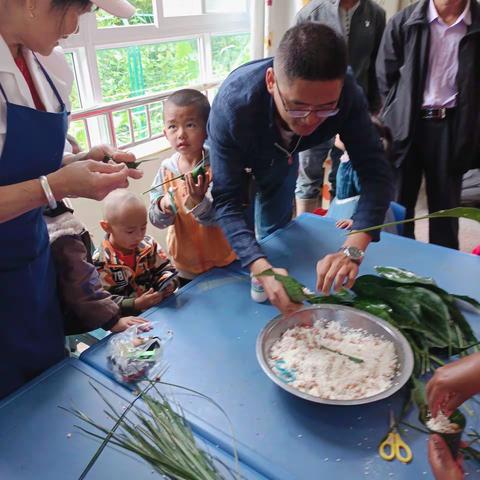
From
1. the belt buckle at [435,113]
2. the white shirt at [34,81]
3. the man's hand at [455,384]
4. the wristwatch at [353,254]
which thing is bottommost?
the wristwatch at [353,254]

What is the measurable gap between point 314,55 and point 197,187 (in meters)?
0.57

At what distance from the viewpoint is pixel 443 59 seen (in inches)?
90.0

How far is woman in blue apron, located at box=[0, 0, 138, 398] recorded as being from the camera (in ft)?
2.92

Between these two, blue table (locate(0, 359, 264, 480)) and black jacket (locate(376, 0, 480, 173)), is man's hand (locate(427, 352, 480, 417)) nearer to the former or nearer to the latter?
blue table (locate(0, 359, 264, 480))

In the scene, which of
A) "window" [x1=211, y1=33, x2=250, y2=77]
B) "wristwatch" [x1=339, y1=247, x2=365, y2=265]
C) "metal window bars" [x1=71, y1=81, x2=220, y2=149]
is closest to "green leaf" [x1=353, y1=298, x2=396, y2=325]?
"wristwatch" [x1=339, y1=247, x2=365, y2=265]

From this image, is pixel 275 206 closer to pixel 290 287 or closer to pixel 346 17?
pixel 290 287

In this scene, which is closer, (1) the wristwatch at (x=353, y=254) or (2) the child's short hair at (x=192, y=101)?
(1) the wristwatch at (x=353, y=254)

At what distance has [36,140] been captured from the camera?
98 centimetres

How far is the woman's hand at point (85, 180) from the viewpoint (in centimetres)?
94

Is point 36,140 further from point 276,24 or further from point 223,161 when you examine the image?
point 276,24

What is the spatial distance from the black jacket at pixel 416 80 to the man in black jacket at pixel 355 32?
35cm

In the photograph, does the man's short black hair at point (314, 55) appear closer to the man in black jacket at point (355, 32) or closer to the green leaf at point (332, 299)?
the green leaf at point (332, 299)

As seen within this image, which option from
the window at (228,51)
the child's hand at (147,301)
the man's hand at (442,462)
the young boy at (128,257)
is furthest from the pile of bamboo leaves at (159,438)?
the window at (228,51)

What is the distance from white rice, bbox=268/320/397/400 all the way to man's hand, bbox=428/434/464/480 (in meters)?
0.17
